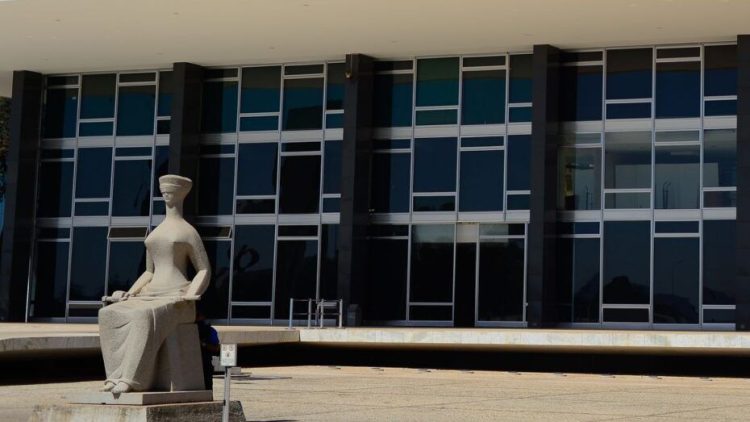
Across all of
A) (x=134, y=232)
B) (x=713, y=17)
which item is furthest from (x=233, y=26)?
(x=713, y=17)

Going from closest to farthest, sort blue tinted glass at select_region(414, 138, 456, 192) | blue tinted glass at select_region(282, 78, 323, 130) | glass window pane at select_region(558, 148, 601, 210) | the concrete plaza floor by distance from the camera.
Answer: the concrete plaza floor → glass window pane at select_region(558, 148, 601, 210) → blue tinted glass at select_region(414, 138, 456, 192) → blue tinted glass at select_region(282, 78, 323, 130)

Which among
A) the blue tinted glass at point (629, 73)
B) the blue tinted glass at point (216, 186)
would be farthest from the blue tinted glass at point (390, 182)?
the blue tinted glass at point (629, 73)

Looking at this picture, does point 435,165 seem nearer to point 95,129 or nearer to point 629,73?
point 629,73

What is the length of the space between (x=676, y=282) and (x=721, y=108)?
4.71 metres

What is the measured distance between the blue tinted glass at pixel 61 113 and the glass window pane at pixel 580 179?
15.5m

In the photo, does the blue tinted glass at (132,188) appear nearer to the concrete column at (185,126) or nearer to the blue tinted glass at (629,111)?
the concrete column at (185,126)

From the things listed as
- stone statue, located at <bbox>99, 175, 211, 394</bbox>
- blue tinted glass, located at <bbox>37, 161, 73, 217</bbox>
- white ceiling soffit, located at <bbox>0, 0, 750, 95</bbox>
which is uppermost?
white ceiling soffit, located at <bbox>0, 0, 750, 95</bbox>

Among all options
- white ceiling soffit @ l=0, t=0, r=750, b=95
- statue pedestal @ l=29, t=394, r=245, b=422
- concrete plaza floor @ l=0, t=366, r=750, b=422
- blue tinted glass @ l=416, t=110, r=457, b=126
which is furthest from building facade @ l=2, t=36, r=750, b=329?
statue pedestal @ l=29, t=394, r=245, b=422

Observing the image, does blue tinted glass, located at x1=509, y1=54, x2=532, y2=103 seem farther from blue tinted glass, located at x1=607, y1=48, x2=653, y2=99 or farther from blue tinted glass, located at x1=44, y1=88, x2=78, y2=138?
blue tinted glass, located at x1=44, y1=88, x2=78, y2=138

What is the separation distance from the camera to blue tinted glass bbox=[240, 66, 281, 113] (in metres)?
36.8

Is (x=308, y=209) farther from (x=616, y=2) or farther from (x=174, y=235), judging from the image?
(x=174, y=235)

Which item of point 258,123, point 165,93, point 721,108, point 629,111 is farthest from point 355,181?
point 721,108

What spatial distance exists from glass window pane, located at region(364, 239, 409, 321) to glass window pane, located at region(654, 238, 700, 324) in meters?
7.01

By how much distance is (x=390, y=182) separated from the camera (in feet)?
116
